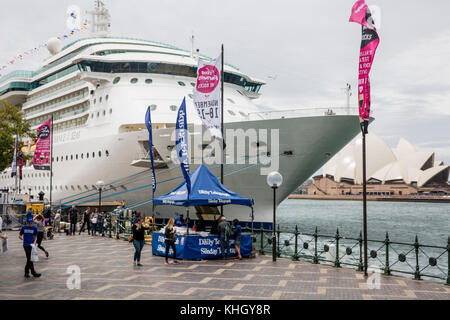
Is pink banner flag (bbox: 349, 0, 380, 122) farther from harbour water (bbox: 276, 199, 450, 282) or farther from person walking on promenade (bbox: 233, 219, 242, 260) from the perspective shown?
person walking on promenade (bbox: 233, 219, 242, 260)

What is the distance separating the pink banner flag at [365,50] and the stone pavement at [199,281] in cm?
426

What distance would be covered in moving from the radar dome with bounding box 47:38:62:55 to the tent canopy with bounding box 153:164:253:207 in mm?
36333

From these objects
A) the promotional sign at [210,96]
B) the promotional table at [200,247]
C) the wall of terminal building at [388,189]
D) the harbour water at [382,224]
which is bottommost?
the harbour water at [382,224]

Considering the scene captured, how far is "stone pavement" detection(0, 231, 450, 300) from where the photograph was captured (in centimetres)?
909

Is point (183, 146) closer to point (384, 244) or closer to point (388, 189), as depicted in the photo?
point (384, 244)

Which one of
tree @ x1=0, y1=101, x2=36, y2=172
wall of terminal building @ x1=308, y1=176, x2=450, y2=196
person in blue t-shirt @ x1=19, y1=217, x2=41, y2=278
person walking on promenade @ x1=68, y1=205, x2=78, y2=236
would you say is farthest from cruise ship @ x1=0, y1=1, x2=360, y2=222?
wall of terminal building @ x1=308, y1=176, x2=450, y2=196

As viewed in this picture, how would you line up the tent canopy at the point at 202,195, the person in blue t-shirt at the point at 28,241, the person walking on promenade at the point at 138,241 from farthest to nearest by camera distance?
the tent canopy at the point at 202,195
the person walking on promenade at the point at 138,241
the person in blue t-shirt at the point at 28,241

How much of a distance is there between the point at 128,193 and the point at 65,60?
18297mm

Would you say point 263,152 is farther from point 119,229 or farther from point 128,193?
point 128,193

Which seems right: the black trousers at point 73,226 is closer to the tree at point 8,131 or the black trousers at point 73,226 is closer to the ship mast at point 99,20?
the tree at point 8,131

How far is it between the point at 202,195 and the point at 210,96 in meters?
→ 3.47

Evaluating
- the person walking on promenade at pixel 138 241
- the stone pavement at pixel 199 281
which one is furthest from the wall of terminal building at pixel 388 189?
the person walking on promenade at pixel 138 241

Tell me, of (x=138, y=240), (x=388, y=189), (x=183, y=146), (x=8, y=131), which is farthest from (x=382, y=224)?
(x=388, y=189)

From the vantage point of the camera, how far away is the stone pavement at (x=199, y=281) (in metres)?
9.09
